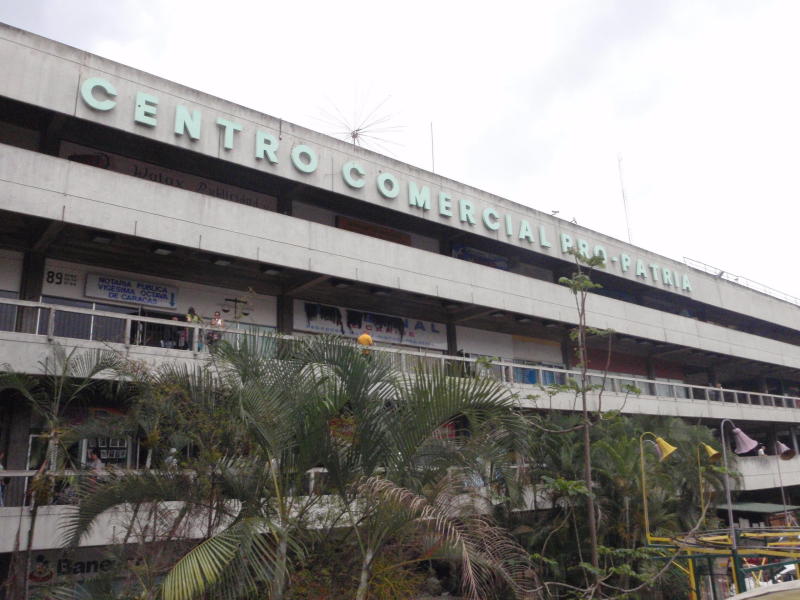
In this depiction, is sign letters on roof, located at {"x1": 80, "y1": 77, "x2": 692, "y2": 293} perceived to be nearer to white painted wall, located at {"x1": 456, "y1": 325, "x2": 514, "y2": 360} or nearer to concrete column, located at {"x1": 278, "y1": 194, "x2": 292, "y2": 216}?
concrete column, located at {"x1": 278, "y1": 194, "x2": 292, "y2": 216}

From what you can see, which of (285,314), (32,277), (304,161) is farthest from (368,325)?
(32,277)

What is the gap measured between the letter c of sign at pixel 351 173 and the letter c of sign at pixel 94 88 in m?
7.05

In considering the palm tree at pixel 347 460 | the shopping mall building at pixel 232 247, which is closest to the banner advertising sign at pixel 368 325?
the shopping mall building at pixel 232 247

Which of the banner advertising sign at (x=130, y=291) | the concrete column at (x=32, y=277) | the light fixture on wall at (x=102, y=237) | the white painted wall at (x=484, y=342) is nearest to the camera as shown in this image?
the concrete column at (x=32, y=277)

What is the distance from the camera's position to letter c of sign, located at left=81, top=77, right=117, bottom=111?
53.0 feet

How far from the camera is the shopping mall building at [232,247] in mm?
15055

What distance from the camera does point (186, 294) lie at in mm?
18750

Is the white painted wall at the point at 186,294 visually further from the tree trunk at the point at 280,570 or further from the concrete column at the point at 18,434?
the tree trunk at the point at 280,570

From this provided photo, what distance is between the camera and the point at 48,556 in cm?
1391

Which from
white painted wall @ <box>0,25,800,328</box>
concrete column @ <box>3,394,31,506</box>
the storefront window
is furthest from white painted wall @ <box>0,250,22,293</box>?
white painted wall @ <box>0,25,800,328</box>

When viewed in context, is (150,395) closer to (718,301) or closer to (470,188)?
(470,188)

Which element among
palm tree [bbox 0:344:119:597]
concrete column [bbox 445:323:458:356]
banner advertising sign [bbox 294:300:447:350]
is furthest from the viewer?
concrete column [bbox 445:323:458:356]

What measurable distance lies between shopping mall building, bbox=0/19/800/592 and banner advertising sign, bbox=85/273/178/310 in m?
0.04

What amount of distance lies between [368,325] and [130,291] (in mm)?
7973
